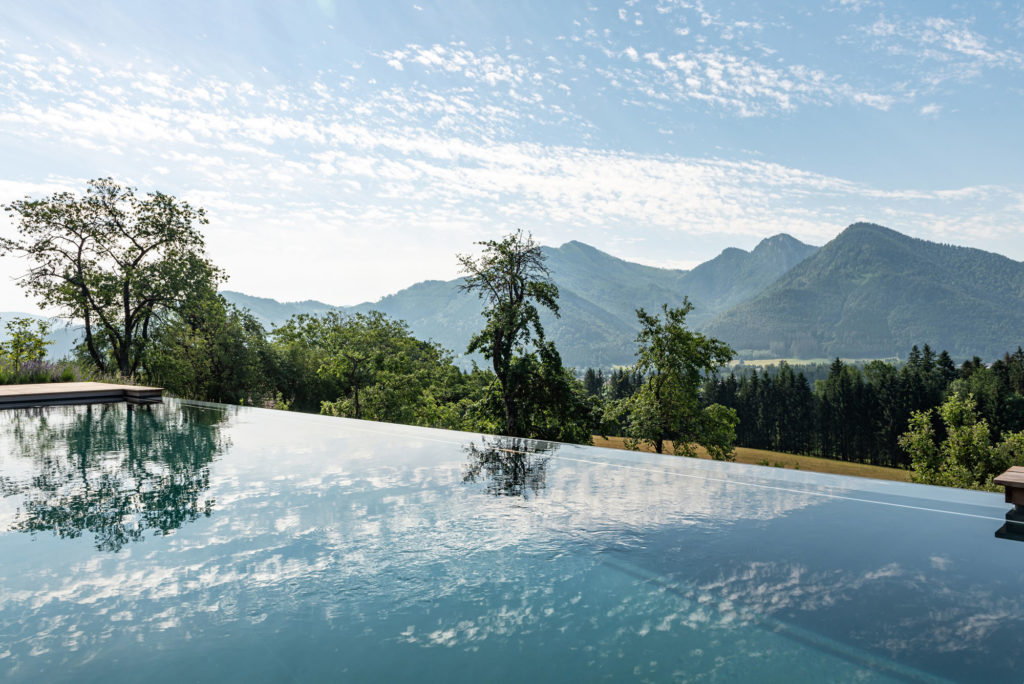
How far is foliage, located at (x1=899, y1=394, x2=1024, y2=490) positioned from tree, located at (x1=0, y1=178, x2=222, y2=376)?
40.2 m

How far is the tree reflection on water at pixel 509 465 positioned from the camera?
17.5 feet

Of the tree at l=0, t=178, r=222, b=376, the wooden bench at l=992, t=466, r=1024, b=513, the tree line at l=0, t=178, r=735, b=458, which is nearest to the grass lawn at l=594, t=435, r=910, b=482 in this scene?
the tree line at l=0, t=178, r=735, b=458

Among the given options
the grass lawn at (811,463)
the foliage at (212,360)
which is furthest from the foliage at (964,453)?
the foliage at (212,360)

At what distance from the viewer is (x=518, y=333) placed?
15.0 metres

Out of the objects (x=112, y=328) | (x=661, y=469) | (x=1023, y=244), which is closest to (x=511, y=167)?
(x=112, y=328)

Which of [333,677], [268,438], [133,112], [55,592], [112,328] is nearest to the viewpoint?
[333,677]

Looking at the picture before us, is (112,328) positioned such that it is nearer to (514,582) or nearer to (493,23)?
(493,23)

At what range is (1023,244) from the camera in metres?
48.5

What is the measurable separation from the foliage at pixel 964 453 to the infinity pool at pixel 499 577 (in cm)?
3683

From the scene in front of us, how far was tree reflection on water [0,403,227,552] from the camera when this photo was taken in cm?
418

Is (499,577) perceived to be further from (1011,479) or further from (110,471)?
(110,471)

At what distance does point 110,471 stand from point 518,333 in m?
10.2

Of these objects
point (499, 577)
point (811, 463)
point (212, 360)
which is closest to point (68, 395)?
point (212, 360)

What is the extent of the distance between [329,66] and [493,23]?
Answer: 19.1ft
